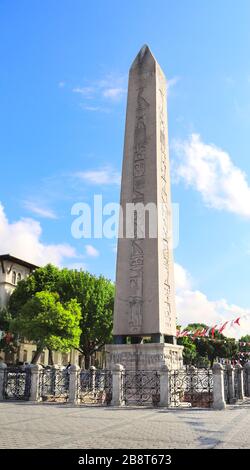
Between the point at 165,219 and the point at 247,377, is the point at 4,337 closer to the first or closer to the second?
the point at 247,377

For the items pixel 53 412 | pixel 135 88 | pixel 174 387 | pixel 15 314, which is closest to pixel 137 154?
pixel 135 88

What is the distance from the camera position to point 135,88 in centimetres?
2153

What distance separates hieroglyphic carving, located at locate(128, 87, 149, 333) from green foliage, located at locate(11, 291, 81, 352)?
754 inches

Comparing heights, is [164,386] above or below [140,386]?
above

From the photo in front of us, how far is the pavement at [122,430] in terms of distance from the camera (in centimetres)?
795

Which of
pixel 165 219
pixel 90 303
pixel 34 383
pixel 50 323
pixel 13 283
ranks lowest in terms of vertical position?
pixel 34 383

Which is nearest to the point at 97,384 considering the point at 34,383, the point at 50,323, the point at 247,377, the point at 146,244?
the point at 34,383

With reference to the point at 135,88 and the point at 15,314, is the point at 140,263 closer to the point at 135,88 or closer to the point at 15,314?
the point at 135,88

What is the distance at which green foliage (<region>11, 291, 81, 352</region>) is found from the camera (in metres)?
36.8

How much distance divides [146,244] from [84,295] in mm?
25494

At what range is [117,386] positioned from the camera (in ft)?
54.7

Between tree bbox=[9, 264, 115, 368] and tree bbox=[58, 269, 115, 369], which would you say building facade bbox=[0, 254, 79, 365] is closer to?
tree bbox=[9, 264, 115, 368]

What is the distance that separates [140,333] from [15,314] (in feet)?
99.0

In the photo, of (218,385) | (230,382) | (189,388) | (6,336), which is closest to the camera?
(218,385)
